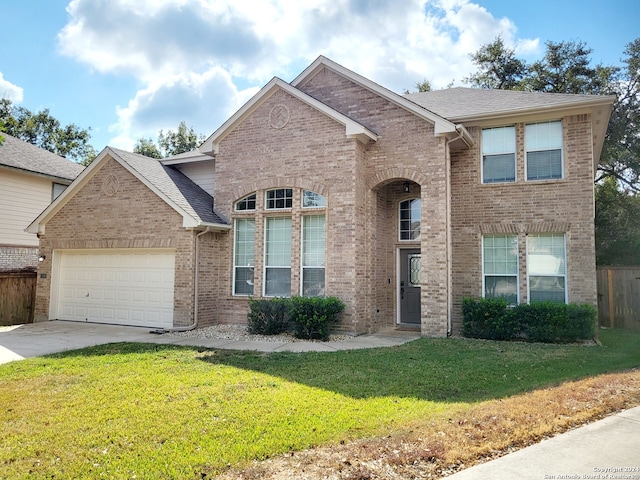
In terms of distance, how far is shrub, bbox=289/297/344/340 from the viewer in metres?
10.9

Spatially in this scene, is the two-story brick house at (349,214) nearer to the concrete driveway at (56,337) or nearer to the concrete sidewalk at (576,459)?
the concrete driveway at (56,337)

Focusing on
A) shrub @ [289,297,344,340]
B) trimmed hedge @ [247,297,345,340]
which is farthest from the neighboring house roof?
shrub @ [289,297,344,340]

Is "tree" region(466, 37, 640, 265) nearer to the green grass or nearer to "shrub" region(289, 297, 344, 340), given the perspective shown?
the green grass

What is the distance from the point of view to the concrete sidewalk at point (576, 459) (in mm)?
3652

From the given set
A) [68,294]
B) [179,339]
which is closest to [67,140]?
[68,294]

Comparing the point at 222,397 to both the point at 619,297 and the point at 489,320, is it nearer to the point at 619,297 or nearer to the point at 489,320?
the point at 489,320

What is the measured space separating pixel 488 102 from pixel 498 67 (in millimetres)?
15805

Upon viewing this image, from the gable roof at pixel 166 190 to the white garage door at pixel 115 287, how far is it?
53.9 inches

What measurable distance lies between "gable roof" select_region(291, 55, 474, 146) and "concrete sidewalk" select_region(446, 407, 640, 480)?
8135 millimetres

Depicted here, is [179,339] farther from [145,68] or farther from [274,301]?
[145,68]

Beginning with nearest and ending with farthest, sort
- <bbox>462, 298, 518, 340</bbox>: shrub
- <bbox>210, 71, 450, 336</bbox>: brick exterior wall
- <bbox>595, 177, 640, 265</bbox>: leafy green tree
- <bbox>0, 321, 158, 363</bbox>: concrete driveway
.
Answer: <bbox>0, 321, 158, 363</bbox>: concrete driveway, <bbox>462, 298, 518, 340</bbox>: shrub, <bbox>210, 71, 450, 336</bbox>: brick exterior wall, <bbox>595, 177, 640, 265</bbox>: leafy green tree

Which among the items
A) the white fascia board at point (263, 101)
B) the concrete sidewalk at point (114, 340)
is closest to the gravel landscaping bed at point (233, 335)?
the concrete sidewalk at point (114, 340)

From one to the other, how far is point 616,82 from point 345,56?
1648cm

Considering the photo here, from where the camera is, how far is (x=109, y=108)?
1708 cm
